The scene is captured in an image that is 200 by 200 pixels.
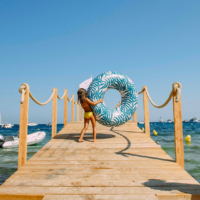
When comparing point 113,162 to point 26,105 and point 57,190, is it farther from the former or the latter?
point 26,105

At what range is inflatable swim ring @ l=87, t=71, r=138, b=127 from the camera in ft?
13.6

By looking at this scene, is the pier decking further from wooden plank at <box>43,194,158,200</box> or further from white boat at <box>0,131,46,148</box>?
white boat at <box>0,131,46,148</box>

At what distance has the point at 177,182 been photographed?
221 centimetres

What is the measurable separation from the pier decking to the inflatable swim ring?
748mm

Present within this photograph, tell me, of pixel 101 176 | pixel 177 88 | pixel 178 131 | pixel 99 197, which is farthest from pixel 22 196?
pixel 177 88

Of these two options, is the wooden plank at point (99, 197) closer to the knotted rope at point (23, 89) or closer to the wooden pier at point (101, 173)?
the wooden pier at point (101, 173)

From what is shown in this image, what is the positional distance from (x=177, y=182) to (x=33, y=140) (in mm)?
12429

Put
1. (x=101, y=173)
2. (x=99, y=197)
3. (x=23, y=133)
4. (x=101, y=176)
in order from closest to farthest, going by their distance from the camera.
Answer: (x=99, y=197)
(x=101, y=176)
(x=101, y=173)
(x=23, y=133)

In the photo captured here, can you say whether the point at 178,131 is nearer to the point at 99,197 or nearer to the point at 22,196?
the point at 99,197

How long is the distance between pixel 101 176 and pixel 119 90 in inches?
99.1

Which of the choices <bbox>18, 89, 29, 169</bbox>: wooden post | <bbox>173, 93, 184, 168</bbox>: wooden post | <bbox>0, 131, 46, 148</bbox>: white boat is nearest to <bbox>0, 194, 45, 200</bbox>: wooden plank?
<bbox>18, 89, 29, 169</bbox>: wooden post

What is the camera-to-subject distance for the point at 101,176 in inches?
94.0

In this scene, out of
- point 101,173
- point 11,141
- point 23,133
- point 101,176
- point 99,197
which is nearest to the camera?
point 99,197

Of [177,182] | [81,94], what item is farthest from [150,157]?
[81,94]
